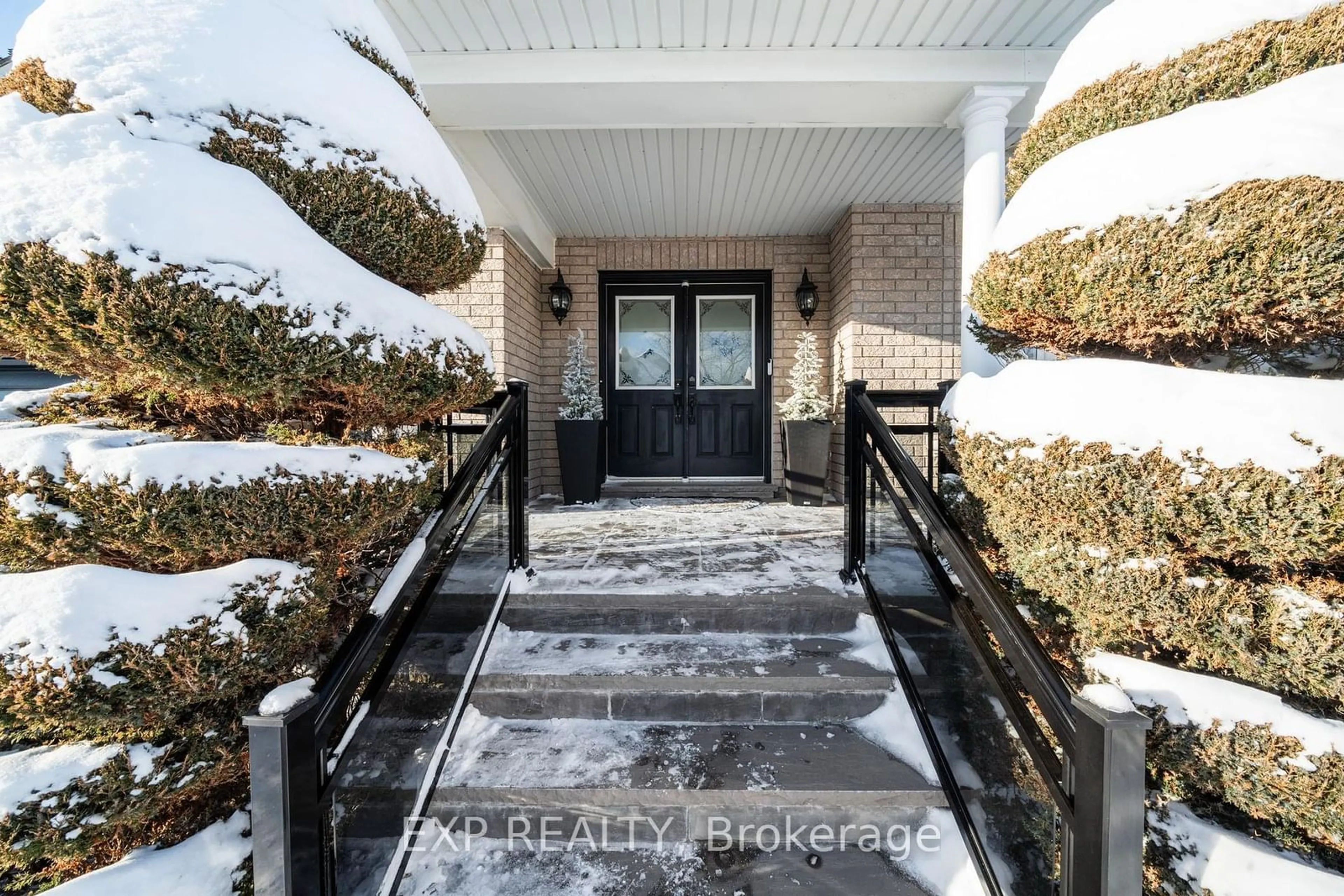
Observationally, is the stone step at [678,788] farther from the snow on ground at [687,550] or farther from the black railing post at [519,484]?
the black railing post at [519,484]

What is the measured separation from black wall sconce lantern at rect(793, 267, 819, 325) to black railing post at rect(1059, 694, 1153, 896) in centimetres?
454

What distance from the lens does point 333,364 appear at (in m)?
1.15

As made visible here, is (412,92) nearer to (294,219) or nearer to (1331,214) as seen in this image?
(294,219)

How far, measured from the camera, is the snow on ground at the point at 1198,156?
3.26 feet

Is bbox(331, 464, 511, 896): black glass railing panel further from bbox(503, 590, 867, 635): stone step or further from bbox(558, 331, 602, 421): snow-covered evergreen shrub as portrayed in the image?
bbox(558, 331, 602, 421): snow-covered evergreen shrub

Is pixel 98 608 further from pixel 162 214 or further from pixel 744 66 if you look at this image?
pixel 744 66

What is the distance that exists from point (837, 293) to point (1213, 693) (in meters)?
4.45

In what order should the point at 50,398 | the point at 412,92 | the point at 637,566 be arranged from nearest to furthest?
the point at 50,398
the point at 412,92
the point at 637,566

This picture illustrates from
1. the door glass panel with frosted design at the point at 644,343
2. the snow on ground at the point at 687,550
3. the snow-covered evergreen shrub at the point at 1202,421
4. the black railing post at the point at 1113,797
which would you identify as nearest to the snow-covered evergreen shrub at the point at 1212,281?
the snow-covered evergreen shrub at the point at 1202,421

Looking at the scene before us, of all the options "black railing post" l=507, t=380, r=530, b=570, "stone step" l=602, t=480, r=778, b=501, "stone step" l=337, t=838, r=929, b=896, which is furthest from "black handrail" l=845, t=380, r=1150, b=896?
"stone step" l=602, t=480, r=778, b=501

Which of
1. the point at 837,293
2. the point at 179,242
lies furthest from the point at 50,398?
the point at 837,293

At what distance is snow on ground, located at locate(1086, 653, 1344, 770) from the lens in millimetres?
980

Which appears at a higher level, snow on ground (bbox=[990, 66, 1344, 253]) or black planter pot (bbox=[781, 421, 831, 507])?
snow on ground (bbox=[990, 66, 1344, 253])

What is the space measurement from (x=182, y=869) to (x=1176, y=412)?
2175mm
